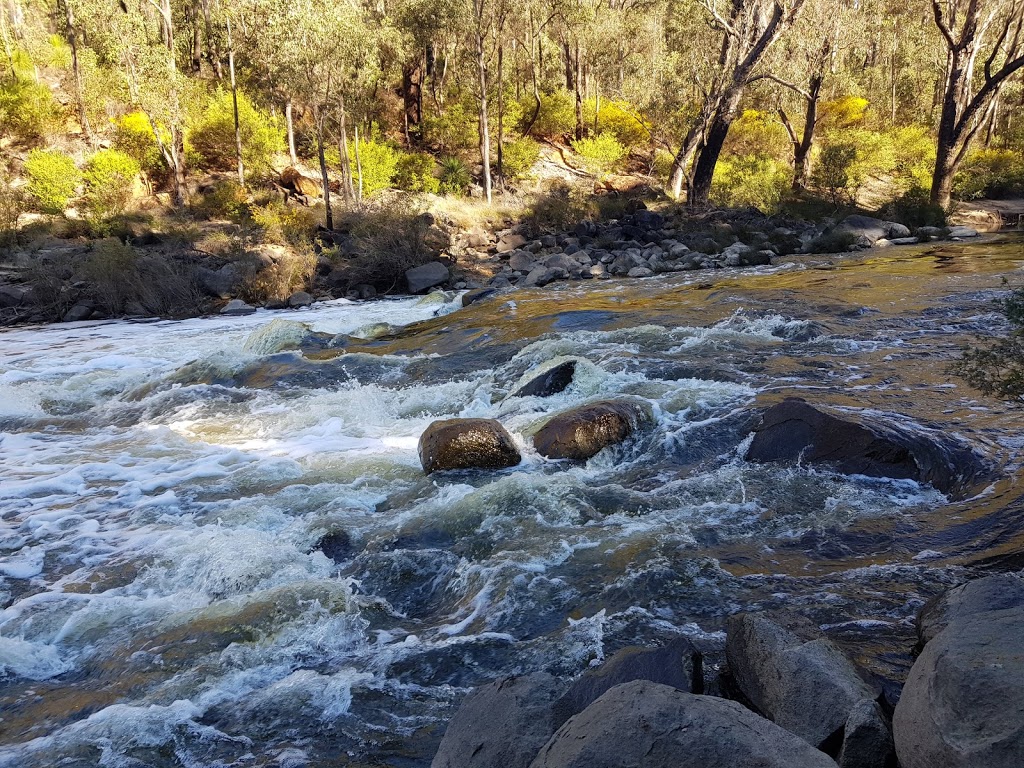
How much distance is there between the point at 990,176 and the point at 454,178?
2080cm

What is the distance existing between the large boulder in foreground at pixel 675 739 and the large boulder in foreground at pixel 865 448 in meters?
3.95

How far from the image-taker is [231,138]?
29.6 meters

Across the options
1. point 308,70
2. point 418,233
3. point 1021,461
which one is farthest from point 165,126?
point 1021,461

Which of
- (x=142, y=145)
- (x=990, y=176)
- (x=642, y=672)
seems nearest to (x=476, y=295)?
(x=642, y=672)

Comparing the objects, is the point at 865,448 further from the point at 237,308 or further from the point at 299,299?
the point at 237,308

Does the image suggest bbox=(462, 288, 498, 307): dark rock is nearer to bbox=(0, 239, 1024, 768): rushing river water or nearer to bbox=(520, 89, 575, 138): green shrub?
bbox=(0, 239, 1024, 768): rushing river water

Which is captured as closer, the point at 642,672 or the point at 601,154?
the point at 642,672

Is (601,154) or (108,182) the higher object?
(601,154)

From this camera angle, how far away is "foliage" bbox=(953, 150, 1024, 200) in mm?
26891

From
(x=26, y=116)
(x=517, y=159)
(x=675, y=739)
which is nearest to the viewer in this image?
(x=675, y=739)

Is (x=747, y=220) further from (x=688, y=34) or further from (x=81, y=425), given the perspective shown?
(x=81, y=425)

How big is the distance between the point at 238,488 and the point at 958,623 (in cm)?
561

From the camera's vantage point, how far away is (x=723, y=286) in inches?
576

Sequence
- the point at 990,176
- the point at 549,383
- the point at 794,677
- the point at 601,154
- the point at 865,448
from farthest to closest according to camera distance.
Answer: the point at 601,154
the point at 990,176
the point at 549,383
the point at 865,448
the point at 794,677
